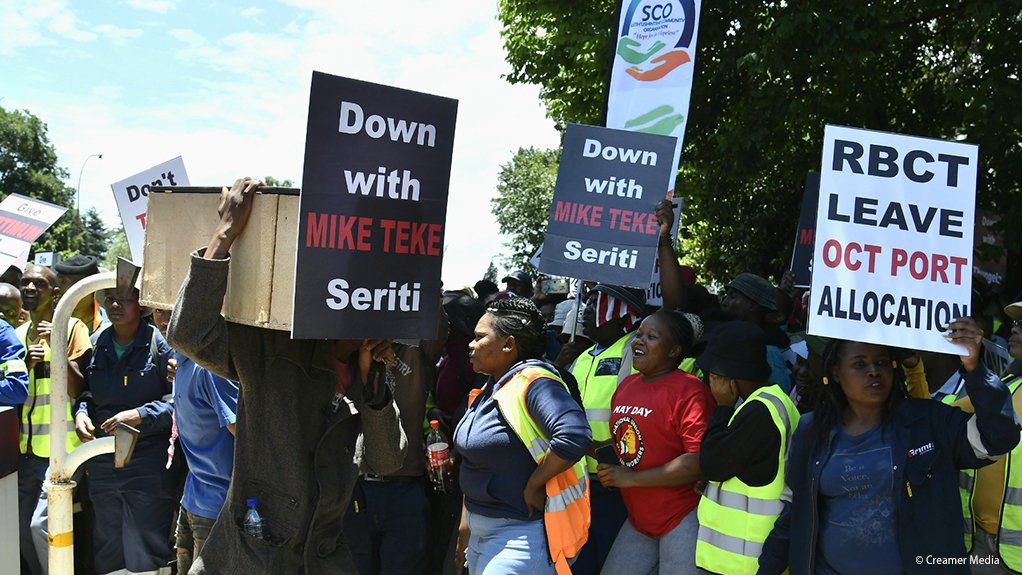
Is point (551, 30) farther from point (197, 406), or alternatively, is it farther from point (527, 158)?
point (527, 158)

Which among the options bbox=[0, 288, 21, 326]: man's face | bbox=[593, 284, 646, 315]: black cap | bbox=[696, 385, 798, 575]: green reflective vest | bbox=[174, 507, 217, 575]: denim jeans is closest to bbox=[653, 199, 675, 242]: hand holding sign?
bbox=[593, 284, 646, 315]: black cap

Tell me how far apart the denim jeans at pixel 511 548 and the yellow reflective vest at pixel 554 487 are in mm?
46

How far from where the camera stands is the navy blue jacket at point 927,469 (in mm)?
3404

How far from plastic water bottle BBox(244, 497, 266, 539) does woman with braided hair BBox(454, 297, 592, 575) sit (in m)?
1.09

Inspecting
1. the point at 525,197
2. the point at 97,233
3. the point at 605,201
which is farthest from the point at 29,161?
the point at 605,201

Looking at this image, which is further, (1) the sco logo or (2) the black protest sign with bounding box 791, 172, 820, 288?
(2) the black protest sign with bounding box 791, 172, 820, 288

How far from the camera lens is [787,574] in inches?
157

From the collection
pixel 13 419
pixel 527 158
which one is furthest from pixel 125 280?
pixel 527 158

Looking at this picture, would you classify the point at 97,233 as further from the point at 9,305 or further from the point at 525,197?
the point at 9,305

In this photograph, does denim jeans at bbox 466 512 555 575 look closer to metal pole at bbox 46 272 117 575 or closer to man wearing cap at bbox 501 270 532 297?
metal pole at bbox 46 272 117 575

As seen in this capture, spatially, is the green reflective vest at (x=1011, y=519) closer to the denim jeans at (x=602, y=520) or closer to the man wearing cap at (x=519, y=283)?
the denim jeans at (x=602, y=520)

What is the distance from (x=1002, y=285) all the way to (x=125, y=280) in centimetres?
800

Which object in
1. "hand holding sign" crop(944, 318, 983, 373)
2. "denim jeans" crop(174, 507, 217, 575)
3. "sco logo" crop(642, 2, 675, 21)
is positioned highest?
"sco logo" crop(642, 2, 675, 21)

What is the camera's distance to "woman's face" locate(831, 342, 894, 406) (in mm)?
3723
